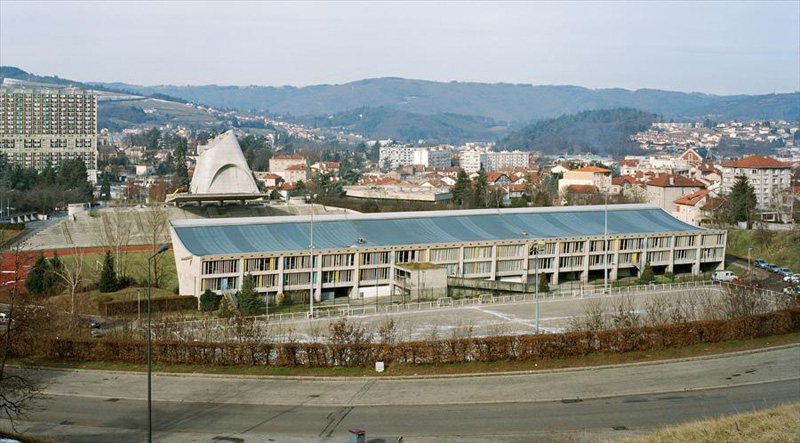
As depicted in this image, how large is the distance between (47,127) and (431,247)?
98065 millimetres

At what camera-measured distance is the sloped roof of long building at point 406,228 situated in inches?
1785

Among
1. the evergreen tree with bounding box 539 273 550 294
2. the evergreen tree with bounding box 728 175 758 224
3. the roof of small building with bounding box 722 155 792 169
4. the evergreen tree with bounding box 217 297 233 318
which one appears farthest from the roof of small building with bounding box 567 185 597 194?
the evergreen tree with bounding box 217 297 233 318

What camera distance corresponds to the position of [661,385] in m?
26.1

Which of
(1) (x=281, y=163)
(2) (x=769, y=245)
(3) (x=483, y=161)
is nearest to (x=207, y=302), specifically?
(2) (x=769, y=245)

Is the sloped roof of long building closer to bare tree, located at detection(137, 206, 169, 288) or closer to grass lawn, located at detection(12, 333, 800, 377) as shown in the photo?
bare tree, located at detection(137, 206, 169, 288)

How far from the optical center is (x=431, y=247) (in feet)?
156

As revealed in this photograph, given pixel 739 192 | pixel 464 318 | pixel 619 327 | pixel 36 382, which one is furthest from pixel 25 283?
pixel 739 192

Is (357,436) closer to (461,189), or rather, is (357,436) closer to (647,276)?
(647,276)

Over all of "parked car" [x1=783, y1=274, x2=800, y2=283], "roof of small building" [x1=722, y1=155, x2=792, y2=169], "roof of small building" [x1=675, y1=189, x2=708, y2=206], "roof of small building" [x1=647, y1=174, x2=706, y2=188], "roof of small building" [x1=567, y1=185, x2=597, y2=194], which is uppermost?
"roof of small building" [x1=722, y1=155, x2=792, y2=169]

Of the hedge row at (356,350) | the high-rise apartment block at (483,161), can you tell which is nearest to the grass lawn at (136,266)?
the hedge row at (356,350)

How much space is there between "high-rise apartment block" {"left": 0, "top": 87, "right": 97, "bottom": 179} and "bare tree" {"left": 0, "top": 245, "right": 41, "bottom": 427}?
92604mm

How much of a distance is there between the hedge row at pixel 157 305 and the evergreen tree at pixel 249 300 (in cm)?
256

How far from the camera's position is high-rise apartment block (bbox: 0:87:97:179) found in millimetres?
123125

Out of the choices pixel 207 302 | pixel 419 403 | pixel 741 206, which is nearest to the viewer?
pixel 419 403
